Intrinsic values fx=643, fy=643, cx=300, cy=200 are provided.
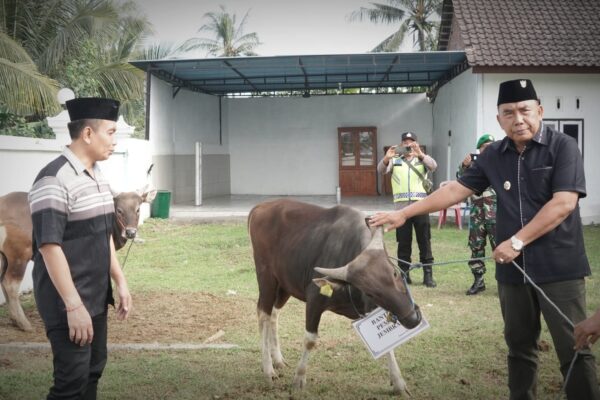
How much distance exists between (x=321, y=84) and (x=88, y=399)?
22139 millimetres

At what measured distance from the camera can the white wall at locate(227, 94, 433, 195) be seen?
2583 centimetres

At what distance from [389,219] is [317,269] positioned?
0.65 metres

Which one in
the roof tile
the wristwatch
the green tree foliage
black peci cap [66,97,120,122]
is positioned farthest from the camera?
the green tree foliage

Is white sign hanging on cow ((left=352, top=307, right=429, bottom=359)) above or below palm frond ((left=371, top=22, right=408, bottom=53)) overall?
below

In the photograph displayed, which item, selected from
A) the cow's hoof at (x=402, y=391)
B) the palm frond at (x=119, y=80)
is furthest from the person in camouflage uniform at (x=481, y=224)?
the palm frond at (x=119, y=80)

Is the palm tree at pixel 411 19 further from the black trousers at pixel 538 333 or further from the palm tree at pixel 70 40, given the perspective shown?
the black trousers at pixel 538 333

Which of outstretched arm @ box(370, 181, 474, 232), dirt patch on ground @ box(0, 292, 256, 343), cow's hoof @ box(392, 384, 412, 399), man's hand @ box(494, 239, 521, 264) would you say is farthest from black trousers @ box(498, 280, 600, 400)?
dirt patch on ground @ box(0, 292, 256, 343)

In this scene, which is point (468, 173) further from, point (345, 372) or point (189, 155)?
point (189, 155)

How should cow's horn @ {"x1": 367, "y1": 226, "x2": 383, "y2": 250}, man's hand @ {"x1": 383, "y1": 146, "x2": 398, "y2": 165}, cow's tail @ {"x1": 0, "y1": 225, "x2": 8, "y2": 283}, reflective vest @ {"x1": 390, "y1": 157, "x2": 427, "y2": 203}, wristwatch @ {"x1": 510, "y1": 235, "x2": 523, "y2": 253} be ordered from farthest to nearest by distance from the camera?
reflective vest @ {"x1": 390, "y1": 157, "x2": 427, "y2": 203} → man's hand @ {"x1": 383, "y1": 146, "x2": 398, "y2": 165} → cow's tail @ {"x1": 0, "y1": 225, "x2": 8, "y2": 283} → cow's horn @ {"x1": 367, "y1": 226, "x2": 383, "y2": 250} → wristwatch @ {"x1": 510, "y1": 235, "x2": 523, "y2": 253}

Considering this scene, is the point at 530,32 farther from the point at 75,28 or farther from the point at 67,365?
the point at 67,365

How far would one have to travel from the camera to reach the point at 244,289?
931cm

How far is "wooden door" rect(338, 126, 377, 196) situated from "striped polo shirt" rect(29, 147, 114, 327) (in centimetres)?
2217

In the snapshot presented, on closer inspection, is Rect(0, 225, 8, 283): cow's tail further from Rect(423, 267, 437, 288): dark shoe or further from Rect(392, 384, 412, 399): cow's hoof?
Rect(423, 267, 437, 288): dark shoe

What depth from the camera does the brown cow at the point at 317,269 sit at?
4469mm
